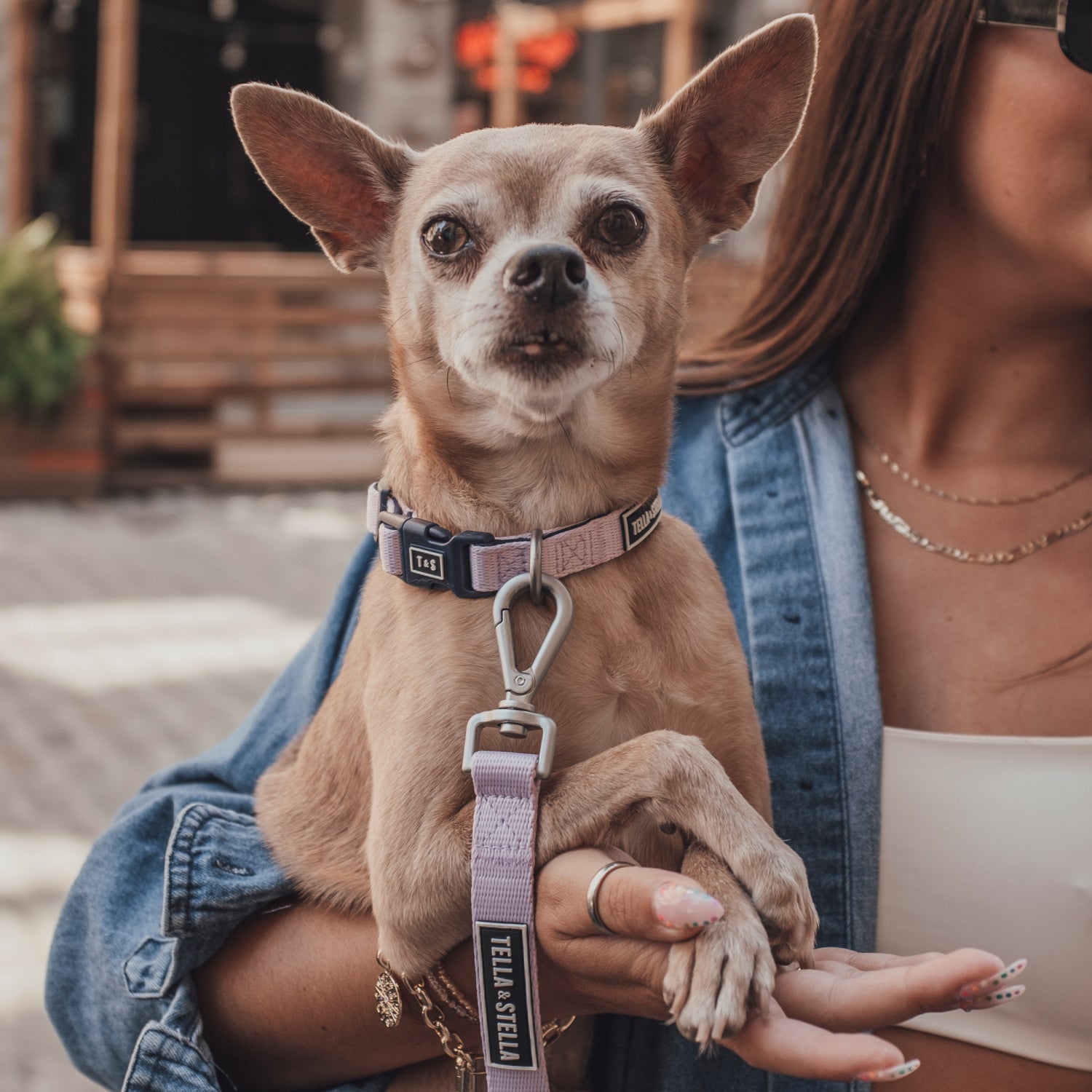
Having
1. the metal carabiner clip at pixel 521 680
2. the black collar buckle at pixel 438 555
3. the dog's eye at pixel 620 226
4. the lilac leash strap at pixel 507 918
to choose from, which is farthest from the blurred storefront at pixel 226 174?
the lilac leash strap at pixel 507 918

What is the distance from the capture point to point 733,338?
215 centimetres

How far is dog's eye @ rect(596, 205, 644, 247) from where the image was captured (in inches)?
64.7

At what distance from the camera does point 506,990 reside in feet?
4.13

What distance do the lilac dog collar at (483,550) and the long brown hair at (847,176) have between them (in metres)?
0.63

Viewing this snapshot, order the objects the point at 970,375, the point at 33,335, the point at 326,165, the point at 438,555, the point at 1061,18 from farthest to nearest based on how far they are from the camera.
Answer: the point at 33,335 < the point at 970,375 < the point at 326,165 < the point at 1061,18 < the point at 438,555

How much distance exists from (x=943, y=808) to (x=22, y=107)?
9.18m

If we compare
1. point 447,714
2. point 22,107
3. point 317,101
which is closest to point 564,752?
point 447,714

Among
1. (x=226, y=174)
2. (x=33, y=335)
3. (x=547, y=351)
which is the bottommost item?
(x=33, y=335)

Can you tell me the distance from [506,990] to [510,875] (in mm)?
108

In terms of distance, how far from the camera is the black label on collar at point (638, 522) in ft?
4.86

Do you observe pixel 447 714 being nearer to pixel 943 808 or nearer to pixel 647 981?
pixel 647 981

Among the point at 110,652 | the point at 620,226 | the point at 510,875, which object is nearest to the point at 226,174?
the point at 110,652

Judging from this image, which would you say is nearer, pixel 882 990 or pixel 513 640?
pixel 882 990

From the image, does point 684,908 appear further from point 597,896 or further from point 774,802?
point 774,802
